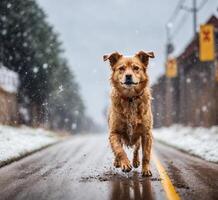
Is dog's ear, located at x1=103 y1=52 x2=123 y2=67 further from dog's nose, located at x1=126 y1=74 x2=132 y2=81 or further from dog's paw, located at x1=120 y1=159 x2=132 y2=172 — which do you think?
dog's paw, located at x1=120 y1=159 x2=132 y2=172

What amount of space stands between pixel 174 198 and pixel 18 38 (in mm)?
28904

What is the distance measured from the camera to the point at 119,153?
27.6 feet

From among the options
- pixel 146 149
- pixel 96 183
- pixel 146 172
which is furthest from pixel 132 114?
pixel 96 183

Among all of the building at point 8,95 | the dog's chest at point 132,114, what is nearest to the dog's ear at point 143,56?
the dog's chest at point 132,114

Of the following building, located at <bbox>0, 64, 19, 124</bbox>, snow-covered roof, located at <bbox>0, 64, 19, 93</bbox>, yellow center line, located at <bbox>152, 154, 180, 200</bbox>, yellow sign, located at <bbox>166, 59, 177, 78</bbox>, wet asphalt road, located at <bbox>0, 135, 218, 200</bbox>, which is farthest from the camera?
yellow sign, located at <bbox>166, 59, 177, 78</bbox>

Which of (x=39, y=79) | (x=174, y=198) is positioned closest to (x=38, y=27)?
(x=39, y=79)

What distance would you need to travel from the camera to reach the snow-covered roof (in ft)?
109

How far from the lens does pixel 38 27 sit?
35.8 m

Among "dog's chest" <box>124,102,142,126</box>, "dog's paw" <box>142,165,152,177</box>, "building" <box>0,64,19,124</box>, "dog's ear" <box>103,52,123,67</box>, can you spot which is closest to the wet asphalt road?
"dog's paw" <box>142,165,152,177</box>

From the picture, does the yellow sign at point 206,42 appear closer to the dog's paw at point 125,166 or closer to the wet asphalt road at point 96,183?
the wet asphalt road at point 96,183

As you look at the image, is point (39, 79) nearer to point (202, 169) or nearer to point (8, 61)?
point (8, 61)

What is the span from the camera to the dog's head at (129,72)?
27.8 feet

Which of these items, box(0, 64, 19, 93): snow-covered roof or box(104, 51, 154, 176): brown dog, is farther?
box(0, 64, 19, 93): snow-covered roof

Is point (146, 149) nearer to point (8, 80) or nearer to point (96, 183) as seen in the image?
point (96, 183)
